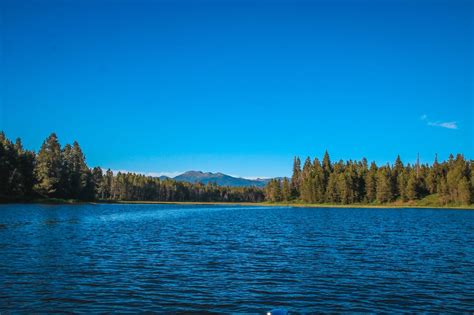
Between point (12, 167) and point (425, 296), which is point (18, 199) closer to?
point (12, 167)

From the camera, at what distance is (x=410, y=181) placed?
191 m

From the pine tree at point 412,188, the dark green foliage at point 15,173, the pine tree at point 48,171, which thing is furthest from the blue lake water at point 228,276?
the pine tree at point 412,188

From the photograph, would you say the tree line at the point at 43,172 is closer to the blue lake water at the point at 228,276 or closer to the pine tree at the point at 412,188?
the blue lake water at the point at 228,276

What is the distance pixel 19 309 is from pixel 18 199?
129 m

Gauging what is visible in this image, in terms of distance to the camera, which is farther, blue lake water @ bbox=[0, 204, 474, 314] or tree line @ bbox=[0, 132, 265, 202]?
tree line @ bbox=[0, 132, 265, 202]

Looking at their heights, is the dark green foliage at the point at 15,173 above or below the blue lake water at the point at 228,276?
above

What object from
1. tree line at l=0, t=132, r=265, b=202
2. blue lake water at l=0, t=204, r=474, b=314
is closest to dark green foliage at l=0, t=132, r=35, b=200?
tree line at l=0, t=132, r=265, b=202

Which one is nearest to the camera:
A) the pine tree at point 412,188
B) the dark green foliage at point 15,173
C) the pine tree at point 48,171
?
the dark green foliage at point 15,173

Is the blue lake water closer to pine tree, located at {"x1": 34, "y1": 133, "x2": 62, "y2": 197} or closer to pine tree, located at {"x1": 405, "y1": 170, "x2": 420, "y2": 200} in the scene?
pine tree, located at {"x1": 34, "y1": 133, "x2": 62, "y2": 197}

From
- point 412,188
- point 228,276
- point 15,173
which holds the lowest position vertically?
point 228,276

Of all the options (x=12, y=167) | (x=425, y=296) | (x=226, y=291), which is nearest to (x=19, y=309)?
(x=226, y=291)

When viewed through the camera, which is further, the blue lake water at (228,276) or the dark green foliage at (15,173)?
the dark green foliage at (15,173)

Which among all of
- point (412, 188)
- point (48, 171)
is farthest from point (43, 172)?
point (412, 188)

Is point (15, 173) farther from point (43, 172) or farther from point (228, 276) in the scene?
point (228, 276)
